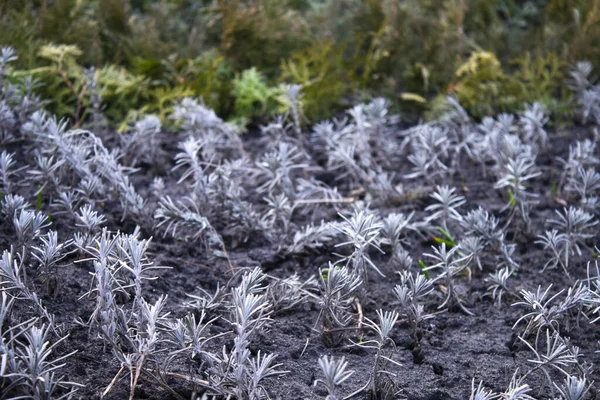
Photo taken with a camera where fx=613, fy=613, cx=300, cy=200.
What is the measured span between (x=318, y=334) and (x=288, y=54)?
9.09 ft

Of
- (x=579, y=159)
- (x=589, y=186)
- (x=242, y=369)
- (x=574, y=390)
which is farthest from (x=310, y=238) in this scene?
(x=579, y=159)

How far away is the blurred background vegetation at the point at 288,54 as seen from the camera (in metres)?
3.68

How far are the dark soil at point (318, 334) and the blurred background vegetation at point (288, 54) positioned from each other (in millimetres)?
1164

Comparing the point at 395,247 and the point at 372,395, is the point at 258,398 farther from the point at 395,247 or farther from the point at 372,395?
the point at 395,247

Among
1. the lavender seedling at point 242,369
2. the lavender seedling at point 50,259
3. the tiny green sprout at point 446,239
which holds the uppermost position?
the lavender seedling at point 50,259

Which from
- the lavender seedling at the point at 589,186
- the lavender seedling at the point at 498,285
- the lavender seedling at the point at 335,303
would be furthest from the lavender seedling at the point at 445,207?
the lavender seedling at the point at 335,303

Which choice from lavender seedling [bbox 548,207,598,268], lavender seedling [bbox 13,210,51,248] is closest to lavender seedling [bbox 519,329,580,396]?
lavender seedling [bbox 548,207,598,268]

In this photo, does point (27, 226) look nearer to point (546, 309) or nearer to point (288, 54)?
→ point (546, 309)

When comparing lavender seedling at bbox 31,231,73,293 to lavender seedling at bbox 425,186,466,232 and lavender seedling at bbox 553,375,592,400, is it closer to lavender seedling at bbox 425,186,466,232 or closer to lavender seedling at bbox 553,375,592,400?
lavender seedling at bbox 425,186,466,232

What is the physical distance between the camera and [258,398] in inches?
66.9

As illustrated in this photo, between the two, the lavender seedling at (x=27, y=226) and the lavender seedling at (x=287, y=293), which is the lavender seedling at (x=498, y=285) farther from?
the lavender seedling at (x=27, y=226)

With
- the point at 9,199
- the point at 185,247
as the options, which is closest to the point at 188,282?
the point at 185,247

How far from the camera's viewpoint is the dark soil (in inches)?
73.6

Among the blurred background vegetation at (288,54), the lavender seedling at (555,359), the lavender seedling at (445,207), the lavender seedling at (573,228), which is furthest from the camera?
the blurred background vegetation at (288,54)
